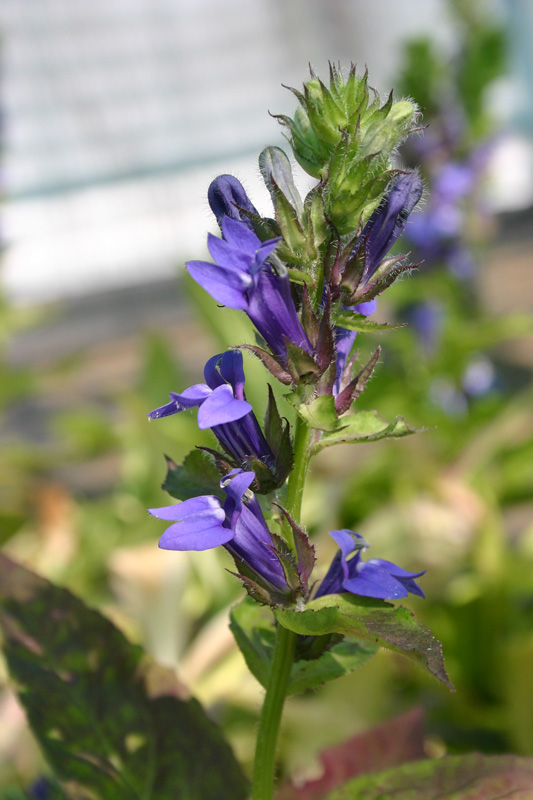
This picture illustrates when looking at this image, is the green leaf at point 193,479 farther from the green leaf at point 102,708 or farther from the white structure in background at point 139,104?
the white structure in background at point 139,104

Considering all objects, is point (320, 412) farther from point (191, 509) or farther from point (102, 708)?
point (102, 708)

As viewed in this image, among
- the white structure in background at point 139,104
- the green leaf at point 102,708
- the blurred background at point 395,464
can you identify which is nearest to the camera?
the green leaf at point 102,708

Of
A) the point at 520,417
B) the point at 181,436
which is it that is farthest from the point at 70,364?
the point at 520,417

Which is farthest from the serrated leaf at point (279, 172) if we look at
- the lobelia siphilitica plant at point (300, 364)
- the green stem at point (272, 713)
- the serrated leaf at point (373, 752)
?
the serrated leaf at point (373, 752)

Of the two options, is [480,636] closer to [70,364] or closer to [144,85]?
[70,364]

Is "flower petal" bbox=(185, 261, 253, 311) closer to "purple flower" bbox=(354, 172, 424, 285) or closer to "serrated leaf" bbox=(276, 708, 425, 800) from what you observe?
"purple flower" bbox=(354, 172, 424, 285)

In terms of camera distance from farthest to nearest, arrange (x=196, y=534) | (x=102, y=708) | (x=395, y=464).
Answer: (x=395, y=464) < (x=102, y=708) < (x=196, y=534)

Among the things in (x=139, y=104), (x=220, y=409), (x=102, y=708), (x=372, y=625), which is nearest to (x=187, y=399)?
(x=220, y=409)
